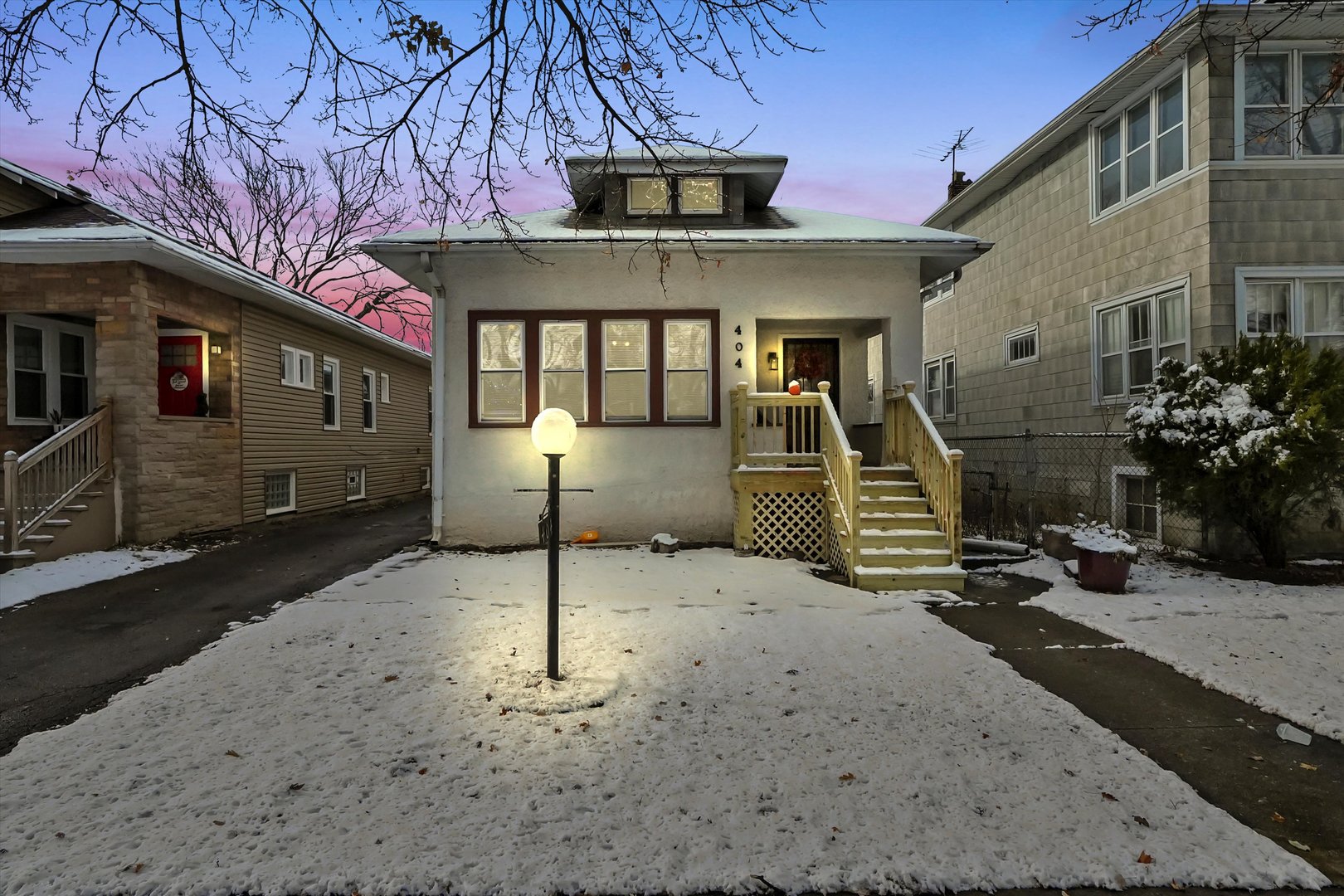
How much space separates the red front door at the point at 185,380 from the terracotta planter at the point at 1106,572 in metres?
12.9

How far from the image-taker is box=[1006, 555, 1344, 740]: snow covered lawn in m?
3.82

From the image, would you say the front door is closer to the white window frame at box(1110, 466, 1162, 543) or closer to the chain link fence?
the chain link fence

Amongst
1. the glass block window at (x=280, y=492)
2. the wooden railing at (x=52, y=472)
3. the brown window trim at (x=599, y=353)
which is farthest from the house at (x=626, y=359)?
the glass block window at (x=280, y=492)

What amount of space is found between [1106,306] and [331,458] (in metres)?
14.8

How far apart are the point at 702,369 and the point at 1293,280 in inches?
297

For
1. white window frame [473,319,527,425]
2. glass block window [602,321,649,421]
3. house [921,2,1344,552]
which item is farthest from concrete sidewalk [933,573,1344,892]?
white window frame [473,319,527,425]

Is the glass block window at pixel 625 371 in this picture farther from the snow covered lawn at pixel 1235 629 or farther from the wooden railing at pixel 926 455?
the snow covered lawn at pixel 1235 629

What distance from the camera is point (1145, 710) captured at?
363cm

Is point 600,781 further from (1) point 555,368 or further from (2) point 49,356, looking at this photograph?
(2) point 49,356

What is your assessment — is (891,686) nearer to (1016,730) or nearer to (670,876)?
(1016,730)

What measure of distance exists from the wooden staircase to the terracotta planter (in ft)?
4.04

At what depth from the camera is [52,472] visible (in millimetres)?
7691

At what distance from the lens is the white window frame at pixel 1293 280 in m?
7.83

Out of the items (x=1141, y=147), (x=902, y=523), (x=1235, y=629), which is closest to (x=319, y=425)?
(x=902, y=523)
